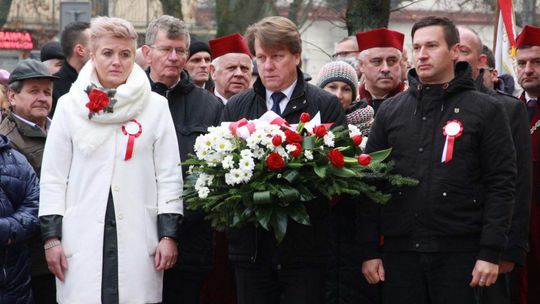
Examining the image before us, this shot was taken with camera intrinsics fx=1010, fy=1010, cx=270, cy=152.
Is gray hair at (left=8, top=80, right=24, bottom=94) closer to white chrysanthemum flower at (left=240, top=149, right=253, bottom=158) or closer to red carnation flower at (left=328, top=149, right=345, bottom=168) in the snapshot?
white chrysanthemum flower at (left=240, top=149, right=253, bottom=158)

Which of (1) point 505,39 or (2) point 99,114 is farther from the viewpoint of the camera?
(1) point 505,39

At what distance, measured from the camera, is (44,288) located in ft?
23.9

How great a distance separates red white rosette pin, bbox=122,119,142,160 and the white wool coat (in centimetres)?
3

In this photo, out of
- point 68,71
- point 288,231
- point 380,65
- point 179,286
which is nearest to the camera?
point 288,231

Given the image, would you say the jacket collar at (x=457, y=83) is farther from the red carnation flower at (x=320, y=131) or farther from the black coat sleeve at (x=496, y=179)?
the red carnation flower at (x=320, y=131)

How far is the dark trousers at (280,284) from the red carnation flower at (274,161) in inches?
26.9

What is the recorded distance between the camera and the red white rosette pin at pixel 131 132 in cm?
657

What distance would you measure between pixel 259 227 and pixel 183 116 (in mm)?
1384

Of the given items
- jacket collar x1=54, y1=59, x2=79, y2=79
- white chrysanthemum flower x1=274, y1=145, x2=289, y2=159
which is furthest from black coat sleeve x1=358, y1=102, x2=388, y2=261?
jacket collar x1=54, y1=59, x2=79, y2=79

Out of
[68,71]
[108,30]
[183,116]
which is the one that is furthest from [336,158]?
[68,71]

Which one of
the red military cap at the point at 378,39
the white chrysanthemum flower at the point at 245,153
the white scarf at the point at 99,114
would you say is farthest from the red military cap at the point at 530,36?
the white scarf at the point at 99,114

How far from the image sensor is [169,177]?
22.0 feet

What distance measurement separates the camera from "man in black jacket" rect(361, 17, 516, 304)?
20.3 ft

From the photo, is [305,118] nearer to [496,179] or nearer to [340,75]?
[496,179]
